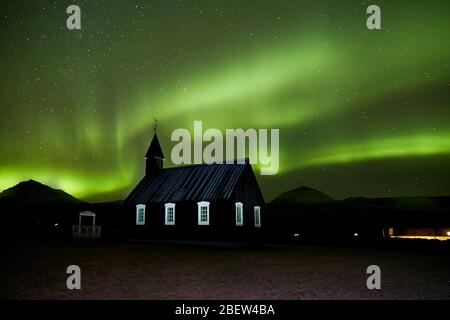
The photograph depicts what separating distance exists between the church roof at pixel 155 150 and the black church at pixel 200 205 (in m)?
3.95

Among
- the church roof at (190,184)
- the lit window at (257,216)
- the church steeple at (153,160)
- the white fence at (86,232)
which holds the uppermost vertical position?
the church steeple at (153,160)

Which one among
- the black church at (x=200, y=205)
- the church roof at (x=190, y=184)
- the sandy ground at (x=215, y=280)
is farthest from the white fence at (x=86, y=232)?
the sandy ground at (x=215, y=280)

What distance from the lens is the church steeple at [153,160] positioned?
39856 millimetres

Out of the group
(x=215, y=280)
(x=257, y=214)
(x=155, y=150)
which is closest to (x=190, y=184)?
(x=257, y=214)

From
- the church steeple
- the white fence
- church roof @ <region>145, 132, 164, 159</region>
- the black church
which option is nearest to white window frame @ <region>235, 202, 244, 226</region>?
the black church

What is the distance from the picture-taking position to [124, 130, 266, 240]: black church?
30.1 metres

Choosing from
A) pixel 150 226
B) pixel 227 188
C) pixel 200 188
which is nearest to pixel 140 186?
pixel 150 226

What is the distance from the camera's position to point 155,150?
133 feet

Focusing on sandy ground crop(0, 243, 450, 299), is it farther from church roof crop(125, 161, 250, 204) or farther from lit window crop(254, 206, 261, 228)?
lit window crop(254, 206, 261, 228)

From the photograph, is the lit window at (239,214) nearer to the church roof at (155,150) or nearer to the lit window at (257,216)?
the lit window at (257,216)

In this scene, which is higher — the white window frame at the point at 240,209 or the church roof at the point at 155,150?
the church roof at the point at 155,150
